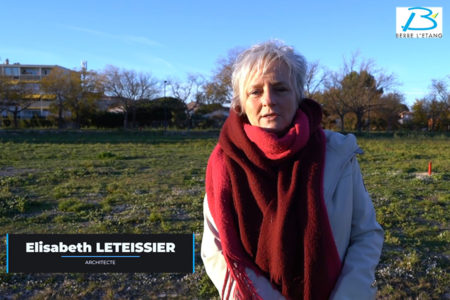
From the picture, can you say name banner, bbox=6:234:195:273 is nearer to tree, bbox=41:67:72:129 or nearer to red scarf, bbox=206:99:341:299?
red scarf, bbox=206:99:341:299

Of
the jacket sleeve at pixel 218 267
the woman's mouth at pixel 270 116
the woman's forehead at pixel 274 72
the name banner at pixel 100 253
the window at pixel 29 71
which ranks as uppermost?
the window at pixel 29 71

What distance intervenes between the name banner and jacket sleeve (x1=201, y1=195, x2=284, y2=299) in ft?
8.82

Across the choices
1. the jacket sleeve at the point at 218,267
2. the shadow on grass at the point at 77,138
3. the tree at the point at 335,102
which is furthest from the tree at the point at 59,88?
the jacket sleeve at the point at 218,267

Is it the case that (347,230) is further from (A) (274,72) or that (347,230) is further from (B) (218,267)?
(A) (274,72)

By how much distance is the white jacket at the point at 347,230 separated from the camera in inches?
64.5

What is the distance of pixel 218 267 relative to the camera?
1.77m

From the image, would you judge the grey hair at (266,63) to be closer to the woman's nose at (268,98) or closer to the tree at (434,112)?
the woman's nose at (268,98)

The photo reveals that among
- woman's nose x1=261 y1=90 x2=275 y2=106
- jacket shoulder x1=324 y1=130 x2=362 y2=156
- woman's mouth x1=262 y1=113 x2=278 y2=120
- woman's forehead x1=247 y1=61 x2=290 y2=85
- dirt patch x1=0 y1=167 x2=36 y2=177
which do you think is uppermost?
woman's forehead x1=247 y1=61 x2=290 y2=85

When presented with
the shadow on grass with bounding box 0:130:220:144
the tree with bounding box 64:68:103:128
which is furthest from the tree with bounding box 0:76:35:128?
the shadow on grass with bounding box 0:130:220:144

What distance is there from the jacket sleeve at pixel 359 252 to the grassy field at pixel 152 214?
2.36 meters

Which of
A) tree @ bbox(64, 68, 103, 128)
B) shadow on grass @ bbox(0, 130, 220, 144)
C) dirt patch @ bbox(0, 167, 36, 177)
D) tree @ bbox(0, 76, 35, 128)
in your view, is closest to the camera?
dirt patch @ bbox(0, 167, 36, 177)

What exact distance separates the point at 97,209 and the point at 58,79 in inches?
1701

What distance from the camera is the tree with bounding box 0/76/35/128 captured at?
40.2 meters

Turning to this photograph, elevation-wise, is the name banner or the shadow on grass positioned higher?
the shadow on grass
